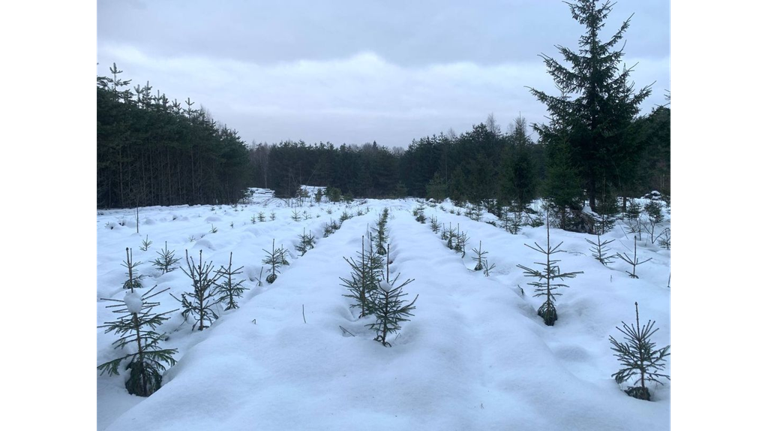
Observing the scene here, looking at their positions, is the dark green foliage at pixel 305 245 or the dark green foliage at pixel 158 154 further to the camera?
the dark green foliage at pixel 158 154

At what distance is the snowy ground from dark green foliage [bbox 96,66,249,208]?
48.5 feet

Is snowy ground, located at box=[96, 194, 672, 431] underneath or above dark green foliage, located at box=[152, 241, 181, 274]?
→ underneath

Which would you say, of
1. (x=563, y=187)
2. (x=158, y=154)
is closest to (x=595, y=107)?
(x=563, y=187)

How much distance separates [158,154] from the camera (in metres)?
21.7

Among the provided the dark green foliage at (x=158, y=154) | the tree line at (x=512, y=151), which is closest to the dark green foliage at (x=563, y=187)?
the tree line at (x=512, y=151)

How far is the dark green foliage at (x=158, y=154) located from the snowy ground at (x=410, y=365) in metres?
14.8

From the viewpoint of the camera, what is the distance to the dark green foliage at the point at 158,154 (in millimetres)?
16875

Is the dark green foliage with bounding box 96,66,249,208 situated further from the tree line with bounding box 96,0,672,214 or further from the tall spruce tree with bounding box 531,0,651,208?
the tall spruce tree with bounding box 531,0,651,208

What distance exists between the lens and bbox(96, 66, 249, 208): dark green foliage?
1688cm

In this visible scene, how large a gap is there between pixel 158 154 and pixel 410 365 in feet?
81.5

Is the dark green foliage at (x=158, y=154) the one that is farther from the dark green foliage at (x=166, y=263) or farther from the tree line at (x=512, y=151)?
the dark green foliage at (x=166, y=263)

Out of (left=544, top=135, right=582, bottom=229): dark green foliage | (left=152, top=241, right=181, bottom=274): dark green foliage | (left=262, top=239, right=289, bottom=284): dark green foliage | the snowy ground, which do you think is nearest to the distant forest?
(left=544, top=135, right=582, bottom=229): dark green foliage

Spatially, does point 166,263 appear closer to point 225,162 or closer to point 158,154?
point 158,154

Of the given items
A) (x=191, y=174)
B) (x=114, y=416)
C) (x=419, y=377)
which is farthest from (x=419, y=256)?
Result: (x=191, y=174)
